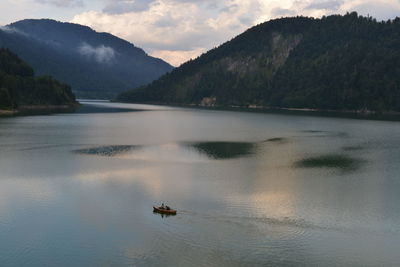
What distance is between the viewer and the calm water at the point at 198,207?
4300cm

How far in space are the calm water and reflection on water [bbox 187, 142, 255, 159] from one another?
2.42 feet

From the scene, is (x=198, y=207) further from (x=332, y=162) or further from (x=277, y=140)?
(x=277, y=140)

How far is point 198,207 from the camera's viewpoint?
190 feet

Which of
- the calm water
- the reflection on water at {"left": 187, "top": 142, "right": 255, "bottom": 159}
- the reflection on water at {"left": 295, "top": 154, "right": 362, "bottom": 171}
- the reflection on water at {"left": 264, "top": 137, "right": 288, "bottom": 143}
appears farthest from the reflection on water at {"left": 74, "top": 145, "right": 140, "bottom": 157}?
Result: the reflection on water at {"left": 264, "top": 137, "right": 288, "bottom": 143}

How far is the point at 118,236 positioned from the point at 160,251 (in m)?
6.18

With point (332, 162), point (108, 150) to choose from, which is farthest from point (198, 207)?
point (108, 150)

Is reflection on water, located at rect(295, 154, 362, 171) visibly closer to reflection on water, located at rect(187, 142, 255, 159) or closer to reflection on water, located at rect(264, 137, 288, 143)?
reflection on water, located at rect(187, 142, 255, 159)

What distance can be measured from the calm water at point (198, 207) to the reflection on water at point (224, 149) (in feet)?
2.42

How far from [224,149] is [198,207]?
194 feet

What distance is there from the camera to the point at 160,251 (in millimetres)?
43094

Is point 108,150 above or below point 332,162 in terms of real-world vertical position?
below

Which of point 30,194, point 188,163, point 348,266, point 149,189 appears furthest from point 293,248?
point 188,163

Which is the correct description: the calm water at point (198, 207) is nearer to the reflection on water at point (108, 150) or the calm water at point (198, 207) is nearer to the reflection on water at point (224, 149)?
the reflection on water at point (108, 150)

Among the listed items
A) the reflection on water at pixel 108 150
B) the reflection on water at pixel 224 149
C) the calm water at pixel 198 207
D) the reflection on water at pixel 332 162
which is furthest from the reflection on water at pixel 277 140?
the reflection on water at pixel 108 150
